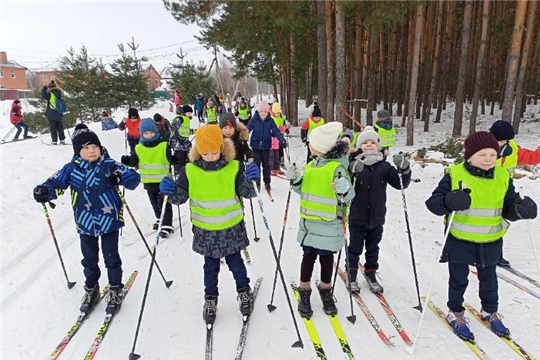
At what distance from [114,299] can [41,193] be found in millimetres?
1365

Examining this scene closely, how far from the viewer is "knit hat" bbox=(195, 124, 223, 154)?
10.5 feet

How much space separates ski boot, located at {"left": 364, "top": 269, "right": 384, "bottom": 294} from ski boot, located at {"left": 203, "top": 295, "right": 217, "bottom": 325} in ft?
6.01

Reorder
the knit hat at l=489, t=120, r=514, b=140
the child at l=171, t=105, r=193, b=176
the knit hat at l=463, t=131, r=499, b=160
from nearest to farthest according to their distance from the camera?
the knit hat at l=463, t=131, r=499, b=160, the knit hat at l=489, t=120, r=514, b=140, the child at l=171, t=105, r=193, b=176

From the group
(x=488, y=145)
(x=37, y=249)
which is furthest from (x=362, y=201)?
(x=37, y=249)

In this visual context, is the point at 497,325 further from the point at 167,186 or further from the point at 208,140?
the point at 167,186

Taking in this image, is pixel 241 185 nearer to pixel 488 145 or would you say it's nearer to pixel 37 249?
pixel 488 145

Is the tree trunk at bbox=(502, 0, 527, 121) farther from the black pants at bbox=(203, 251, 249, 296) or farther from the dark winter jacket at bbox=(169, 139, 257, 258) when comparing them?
the black pants at bbox=(203, 251, 249, 296)

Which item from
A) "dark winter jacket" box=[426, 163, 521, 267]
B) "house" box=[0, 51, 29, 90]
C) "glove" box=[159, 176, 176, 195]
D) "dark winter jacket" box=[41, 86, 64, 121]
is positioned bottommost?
"dark winter jacket" box=[426, 163, 521, 267]

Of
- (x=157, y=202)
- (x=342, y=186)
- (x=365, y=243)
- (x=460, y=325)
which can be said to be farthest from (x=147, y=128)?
(x=460, y=325)

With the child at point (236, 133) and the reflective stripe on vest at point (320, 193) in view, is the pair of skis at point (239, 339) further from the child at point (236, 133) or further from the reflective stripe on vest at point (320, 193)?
the child at point (236, 133)

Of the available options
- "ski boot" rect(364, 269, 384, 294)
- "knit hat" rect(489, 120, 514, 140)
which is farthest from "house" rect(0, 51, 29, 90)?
"knit hat" rect(489, 120, 514, 140)

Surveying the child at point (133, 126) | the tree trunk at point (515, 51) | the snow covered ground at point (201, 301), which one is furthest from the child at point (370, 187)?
the tree trunk at point (515, 51)

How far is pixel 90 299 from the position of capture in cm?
381

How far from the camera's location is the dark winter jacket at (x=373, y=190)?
3.78m
